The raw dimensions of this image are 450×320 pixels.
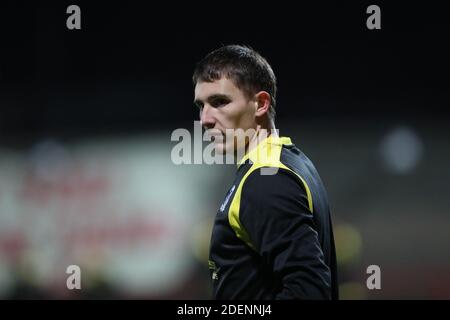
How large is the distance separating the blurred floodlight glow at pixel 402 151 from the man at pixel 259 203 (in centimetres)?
277

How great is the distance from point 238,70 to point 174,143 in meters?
3.08

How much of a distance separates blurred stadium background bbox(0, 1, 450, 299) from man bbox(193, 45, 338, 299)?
2704 mm

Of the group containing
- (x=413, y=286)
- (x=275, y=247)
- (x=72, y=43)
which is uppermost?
(x=72, y=43)

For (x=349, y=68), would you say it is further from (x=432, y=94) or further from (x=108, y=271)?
(x=108, y=271)

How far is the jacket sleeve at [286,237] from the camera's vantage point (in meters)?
1.27

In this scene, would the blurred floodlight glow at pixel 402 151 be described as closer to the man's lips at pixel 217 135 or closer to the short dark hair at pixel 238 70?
the short dark hair at pixel 238 70

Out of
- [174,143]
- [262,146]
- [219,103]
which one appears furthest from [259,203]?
[174,143]

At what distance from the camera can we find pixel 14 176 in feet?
16.0

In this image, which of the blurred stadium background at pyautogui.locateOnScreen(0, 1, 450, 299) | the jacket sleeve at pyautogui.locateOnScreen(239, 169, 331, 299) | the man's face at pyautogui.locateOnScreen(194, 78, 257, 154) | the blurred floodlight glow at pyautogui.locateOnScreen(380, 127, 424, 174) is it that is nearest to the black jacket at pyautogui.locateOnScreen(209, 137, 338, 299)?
the jacket sleeve at pyautogui.locateOnScreen(239, 169, 331, 299)

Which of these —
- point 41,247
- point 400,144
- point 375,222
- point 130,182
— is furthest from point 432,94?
point 41,247

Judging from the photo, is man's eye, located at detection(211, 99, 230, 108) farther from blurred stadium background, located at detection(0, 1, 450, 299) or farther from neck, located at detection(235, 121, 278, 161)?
blurred stadium background, located at detection(0, 1, 450, 299)

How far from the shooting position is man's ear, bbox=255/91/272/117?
1.60 m

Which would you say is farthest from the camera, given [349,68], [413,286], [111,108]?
[111,108]
